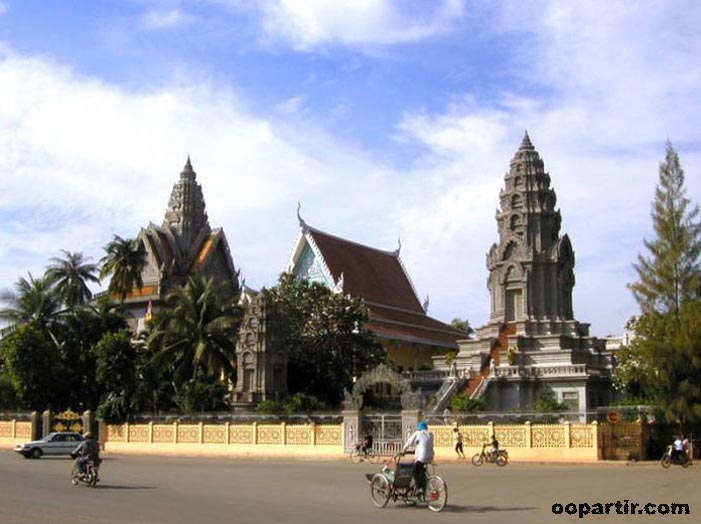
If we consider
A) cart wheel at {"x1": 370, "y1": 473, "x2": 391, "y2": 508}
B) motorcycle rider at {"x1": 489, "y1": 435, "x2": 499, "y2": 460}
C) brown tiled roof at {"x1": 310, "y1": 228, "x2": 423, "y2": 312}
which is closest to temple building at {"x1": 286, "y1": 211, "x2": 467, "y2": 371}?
brown tiled roof at {"x1": 310, "y1": 228, "x2": 423, "y2": 312}

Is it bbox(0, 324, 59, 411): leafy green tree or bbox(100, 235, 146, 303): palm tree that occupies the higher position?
bbox(100, 235, 146, 303): palm tree

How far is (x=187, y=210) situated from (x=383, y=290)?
16.7 m

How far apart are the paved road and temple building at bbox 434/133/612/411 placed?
743 inches

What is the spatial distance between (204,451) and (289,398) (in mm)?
6001

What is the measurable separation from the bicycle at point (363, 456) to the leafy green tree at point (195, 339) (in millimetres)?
10187

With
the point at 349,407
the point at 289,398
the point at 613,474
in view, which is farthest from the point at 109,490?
the point at 289,398

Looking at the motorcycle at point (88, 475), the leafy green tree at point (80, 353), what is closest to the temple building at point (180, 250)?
the leafy green tree at point (80, 353)

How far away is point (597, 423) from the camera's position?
82.1ft

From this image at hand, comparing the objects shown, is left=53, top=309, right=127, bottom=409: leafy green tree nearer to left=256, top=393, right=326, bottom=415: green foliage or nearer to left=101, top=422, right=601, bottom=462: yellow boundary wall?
left=101, top=422, right=601, bottom=462: yellow boundary wall

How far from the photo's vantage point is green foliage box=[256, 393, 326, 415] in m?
33.5

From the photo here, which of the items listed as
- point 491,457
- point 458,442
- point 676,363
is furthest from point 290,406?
point 676,363

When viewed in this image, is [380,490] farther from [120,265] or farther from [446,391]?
[120,265]

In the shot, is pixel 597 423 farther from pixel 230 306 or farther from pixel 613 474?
pixel 230 306

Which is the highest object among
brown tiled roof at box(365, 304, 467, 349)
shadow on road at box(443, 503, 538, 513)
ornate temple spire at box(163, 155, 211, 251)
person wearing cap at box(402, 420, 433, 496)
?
ornate temple spire at box(163, 155, 211, 251)
